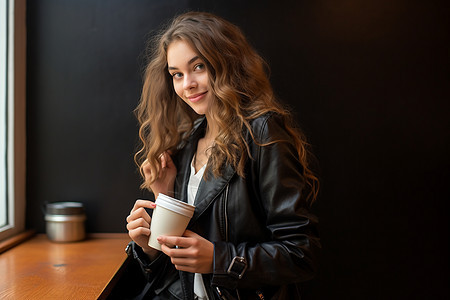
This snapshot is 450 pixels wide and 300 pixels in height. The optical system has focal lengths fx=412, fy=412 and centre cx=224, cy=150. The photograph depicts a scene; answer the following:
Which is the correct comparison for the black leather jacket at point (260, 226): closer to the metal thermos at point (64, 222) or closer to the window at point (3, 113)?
the metal thermos at point (64, 222)

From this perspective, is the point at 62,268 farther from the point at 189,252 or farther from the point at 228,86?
the point at 228,86

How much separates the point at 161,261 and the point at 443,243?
1.31 metres

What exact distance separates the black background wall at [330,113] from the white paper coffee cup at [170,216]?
79 cm

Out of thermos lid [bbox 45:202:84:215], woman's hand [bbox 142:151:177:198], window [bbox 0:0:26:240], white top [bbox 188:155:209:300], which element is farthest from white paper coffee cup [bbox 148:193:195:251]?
window [bbox 0:0:26:240]

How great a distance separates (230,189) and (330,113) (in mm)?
812

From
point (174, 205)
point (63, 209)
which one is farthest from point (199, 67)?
point (63, 209)

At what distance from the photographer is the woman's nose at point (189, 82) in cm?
132

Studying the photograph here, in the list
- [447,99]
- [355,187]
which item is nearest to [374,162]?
[355,187]

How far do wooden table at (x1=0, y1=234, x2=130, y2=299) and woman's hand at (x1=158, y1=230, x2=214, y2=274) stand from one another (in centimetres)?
27

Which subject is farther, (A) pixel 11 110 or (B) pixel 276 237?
(A) pixel 11 110

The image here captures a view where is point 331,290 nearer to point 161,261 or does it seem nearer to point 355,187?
point 355,187

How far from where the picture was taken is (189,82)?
52.1 inches

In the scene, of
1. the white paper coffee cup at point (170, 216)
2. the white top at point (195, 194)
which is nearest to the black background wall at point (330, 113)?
the white top at point (195, 194)

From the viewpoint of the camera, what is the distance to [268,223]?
4.05ft
